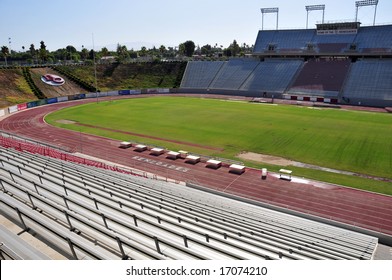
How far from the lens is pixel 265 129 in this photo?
42531mm

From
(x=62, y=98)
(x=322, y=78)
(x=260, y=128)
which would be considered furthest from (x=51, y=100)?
(x=322, y=78)

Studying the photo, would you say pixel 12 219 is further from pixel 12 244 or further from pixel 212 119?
pixel 212 119

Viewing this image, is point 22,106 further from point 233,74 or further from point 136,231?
point 136,231

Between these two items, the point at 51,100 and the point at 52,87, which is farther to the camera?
the point at 52,87

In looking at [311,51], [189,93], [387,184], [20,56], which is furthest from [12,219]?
[20,56]

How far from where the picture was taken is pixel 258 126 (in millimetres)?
44344

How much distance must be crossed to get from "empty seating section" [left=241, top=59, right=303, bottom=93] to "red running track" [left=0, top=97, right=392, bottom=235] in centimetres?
5098

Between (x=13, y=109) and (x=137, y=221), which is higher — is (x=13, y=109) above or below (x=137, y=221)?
below

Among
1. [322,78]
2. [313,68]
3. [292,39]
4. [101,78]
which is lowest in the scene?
[322,78]

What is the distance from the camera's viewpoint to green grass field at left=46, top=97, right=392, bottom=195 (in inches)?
1214

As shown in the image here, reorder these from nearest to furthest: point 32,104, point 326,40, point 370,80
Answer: point 32,104 → point 370,80 → point 326,40

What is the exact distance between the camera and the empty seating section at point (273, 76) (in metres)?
77.6

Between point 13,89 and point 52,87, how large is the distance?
943 centimetres
